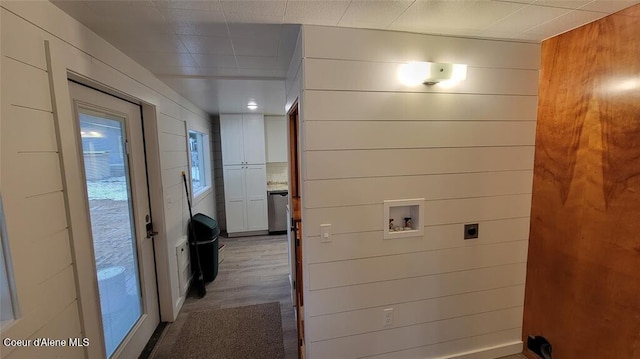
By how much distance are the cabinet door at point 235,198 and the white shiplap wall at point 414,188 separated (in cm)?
353

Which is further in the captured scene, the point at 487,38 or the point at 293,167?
the point at 293,167

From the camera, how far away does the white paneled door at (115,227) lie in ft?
4.99

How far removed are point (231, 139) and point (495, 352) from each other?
14.9 ft

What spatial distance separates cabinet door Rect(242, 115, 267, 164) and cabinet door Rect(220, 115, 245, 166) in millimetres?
89

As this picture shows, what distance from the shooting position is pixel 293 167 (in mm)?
2555

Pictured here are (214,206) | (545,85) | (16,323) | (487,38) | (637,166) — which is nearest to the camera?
(16,323)

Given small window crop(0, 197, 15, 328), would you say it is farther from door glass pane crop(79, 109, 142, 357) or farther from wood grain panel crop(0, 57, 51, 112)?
door glass pane crop(79, 109, 142, 357)

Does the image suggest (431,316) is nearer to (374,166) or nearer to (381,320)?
(381,320)

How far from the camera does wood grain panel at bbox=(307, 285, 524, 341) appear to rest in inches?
67.7

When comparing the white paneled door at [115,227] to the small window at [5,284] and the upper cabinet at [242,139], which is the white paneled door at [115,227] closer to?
the small window at [5,284]

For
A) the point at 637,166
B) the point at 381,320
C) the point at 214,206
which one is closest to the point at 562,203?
the point at 637,166

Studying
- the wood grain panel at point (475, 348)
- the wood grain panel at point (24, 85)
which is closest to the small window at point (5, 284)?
the wood grain panel at point (24, 85)

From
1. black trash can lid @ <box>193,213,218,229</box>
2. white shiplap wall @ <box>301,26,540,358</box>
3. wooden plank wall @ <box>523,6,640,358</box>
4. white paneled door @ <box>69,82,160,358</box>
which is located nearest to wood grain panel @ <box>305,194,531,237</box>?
white shiplap wall @ <box>301,26,540,358</box>

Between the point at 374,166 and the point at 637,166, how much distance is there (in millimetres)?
1384
